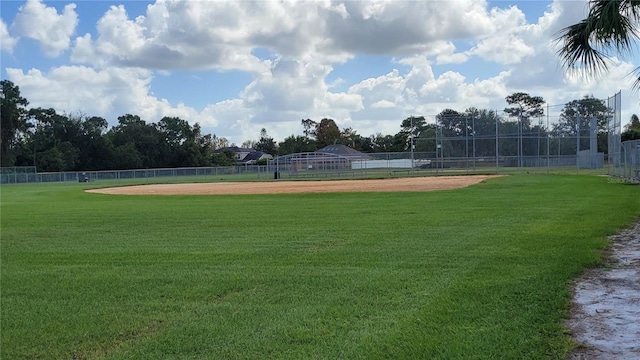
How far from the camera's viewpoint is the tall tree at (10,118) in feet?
263

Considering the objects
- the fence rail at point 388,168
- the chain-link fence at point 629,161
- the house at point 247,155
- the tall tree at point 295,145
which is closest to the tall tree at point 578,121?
the fence rail at point 388,168

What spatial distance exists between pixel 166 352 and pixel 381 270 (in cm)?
342

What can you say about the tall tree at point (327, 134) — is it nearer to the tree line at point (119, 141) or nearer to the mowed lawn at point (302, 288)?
the tree line at point (119, 141)

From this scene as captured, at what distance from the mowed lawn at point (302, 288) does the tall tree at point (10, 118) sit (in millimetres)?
77638

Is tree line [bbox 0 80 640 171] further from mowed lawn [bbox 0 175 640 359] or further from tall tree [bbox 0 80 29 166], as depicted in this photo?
mowed lawn [bbox 0 175 640 359]

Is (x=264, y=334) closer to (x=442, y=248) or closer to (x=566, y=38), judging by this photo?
(x=442, y=248)

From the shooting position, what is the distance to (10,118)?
81.1 metres

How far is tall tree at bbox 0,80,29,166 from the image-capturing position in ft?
263

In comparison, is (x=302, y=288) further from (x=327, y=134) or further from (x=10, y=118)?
(x=327, y=134)

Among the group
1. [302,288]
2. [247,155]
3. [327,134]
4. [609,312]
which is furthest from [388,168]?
[247,155]

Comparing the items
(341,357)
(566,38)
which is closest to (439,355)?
(341,357)

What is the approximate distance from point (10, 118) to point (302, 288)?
87.2 metres

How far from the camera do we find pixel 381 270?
7.25 metres

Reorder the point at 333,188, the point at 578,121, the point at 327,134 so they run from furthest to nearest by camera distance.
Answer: the point at 327,134, the point at 578,121, the point at 333,188
